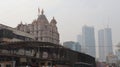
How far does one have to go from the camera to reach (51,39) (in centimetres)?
9331

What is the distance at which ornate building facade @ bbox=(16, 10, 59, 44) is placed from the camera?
301 feet

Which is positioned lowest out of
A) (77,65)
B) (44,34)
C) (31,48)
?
(77,65)

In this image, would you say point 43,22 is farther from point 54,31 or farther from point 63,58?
point 63,58

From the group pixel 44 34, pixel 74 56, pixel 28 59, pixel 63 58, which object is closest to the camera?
pixel 28 59

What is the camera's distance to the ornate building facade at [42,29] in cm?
9181

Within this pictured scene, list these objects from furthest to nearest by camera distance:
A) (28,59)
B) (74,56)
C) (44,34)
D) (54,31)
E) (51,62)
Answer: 1. (54,31)
2. (44,34)
3. (74,56)
4. (51,62)
5. (28,59)

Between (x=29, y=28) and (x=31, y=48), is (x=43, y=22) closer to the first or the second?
(x=29, y=28)

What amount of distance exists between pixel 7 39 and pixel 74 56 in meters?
14.7

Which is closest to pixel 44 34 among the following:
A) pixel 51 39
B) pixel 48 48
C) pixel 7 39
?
pixel 51 39

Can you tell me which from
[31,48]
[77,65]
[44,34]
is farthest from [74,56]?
[44,34]

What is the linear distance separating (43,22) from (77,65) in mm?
44124

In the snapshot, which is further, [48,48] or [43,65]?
[48,48]

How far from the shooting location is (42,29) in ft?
304

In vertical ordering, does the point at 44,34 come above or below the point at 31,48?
above
